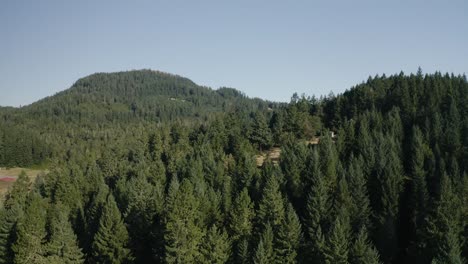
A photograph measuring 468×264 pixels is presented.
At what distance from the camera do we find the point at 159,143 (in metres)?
122

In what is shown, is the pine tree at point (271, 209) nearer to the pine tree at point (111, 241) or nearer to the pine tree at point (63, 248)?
the pine tree at point (111, 241)

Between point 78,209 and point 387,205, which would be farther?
point 78,209

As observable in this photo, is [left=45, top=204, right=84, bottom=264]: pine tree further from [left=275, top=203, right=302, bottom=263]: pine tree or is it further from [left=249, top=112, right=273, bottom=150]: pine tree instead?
[left=249, top=112, right=273, bottom=150]: pine tree

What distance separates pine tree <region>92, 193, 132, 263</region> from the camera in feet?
176

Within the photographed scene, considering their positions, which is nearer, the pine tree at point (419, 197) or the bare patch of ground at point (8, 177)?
the pine tree at point (419, 197)

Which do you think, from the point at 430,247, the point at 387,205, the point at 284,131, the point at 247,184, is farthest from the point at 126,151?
→ the point at 430,247

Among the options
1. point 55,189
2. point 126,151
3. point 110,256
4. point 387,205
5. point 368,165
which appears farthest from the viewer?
point 126,151

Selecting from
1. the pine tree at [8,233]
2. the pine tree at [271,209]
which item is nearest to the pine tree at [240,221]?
the pine tree at [271,209]

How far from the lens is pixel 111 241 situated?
53.8 m

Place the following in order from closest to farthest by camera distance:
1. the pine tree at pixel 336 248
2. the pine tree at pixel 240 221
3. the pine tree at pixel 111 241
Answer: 1. the pine tree at pixel 336 248
2. the pine tree at pixel 240 221
3. the pine tree at pixel 111 241

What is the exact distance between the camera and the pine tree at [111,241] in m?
53.7

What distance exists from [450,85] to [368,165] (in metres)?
66.2

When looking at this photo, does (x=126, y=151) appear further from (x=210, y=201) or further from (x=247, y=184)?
(x=210, y=201)

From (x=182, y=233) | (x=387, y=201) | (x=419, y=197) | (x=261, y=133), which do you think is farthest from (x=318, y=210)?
(x=261, y=133)
